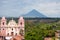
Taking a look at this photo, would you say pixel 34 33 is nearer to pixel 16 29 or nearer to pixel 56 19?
pixel 16 29

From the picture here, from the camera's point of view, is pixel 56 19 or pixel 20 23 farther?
pixel 56 19

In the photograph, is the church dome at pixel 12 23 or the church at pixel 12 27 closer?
the church at pixel 12 27

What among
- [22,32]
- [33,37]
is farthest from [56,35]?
[22,32]

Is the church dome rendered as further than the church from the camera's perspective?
Yes

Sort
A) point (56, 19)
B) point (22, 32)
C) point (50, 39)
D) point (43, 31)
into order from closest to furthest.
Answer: point (50, 39)
point (43, 31)
point (22, 32)
point (56, 19)

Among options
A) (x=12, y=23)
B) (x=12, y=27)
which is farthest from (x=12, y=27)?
(x=12, y=23)

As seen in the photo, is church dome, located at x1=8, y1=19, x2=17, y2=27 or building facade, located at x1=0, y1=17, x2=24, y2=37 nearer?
building facade, located at x1=0, y1=17, x2=24, y2=37

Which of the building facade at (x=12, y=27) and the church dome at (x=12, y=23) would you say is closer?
the building facade at (x=12, y=27)

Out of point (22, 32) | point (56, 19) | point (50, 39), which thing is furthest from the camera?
point (56, 19)
